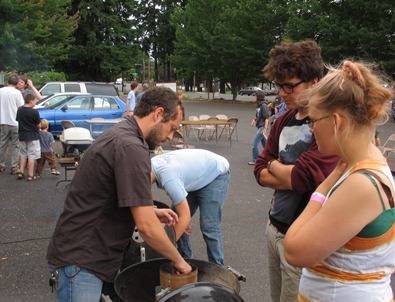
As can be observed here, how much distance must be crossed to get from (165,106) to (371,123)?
3.43 feet

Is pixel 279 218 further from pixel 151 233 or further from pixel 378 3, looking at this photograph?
pixel 378 3

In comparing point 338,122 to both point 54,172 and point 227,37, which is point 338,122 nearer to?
point 54,172

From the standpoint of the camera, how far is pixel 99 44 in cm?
3688

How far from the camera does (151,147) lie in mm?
2162

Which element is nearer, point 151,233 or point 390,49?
point 151,233

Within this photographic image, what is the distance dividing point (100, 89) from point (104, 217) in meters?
16.5

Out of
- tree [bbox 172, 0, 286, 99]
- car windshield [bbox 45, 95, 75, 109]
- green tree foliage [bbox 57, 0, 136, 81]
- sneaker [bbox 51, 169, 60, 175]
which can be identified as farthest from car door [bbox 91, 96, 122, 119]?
green tree foliage [bbox 57, 0, 136, 81]

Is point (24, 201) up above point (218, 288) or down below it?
below

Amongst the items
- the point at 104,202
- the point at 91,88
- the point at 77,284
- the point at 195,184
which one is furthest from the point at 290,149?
the point at 91,88

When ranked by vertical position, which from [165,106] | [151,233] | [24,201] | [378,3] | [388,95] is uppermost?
[378,3]

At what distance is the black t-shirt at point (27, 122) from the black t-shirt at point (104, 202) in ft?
20.5

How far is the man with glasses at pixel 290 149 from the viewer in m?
2.03

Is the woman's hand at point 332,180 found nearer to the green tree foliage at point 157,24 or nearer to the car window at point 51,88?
the car window at point 51,88

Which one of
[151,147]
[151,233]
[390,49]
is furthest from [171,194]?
[390,49]
